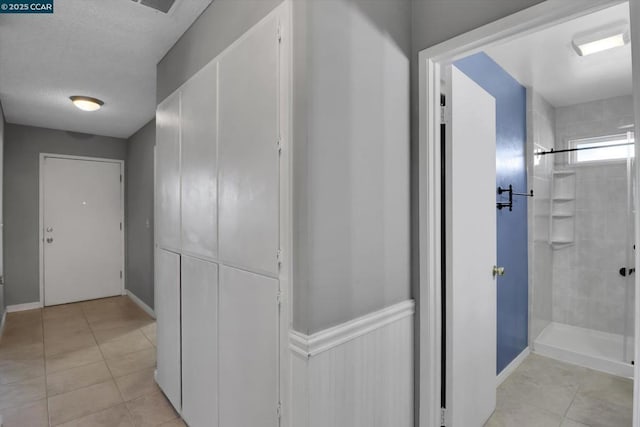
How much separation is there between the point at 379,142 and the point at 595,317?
12.8 feet

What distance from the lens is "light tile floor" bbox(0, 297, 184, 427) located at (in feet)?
7.14

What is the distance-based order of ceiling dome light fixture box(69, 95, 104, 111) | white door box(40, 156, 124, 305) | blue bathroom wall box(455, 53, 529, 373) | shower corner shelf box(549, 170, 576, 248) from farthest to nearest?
white door box(40, 156, 124, 305)
shower corner shelf box(549, 170, 576, 248)
ceiling dome light fixture box(69, 95, 104, 111)
blue bathroom wall box(455, 53, 529, 373)

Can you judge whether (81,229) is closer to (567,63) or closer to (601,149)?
(567,63)

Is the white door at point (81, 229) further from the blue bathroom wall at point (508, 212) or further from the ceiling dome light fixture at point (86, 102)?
the blue bathroom wall at point (508, 212)

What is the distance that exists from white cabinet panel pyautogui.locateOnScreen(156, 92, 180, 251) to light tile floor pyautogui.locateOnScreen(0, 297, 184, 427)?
1171 millimetres

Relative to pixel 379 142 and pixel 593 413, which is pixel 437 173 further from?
pixel 593 413

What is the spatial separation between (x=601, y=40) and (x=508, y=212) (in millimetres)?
1341

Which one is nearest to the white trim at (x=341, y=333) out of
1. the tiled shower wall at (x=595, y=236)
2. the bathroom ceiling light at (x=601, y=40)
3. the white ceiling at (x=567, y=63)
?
the white ceiling at (x=567, y=63)

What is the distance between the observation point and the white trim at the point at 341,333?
1.13m

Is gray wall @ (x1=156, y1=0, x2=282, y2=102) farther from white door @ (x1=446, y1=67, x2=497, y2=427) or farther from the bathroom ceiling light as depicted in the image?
the bathroom ceiling light

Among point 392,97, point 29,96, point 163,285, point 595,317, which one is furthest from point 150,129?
point 595,317

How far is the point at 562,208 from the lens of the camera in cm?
375

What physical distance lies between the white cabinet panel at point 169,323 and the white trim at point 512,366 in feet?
8.04

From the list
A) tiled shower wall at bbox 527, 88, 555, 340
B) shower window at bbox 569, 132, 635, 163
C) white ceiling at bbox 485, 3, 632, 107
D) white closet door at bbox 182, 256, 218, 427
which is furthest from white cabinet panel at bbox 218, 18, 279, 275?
shower window at bbox 569, 132, 635, 163
